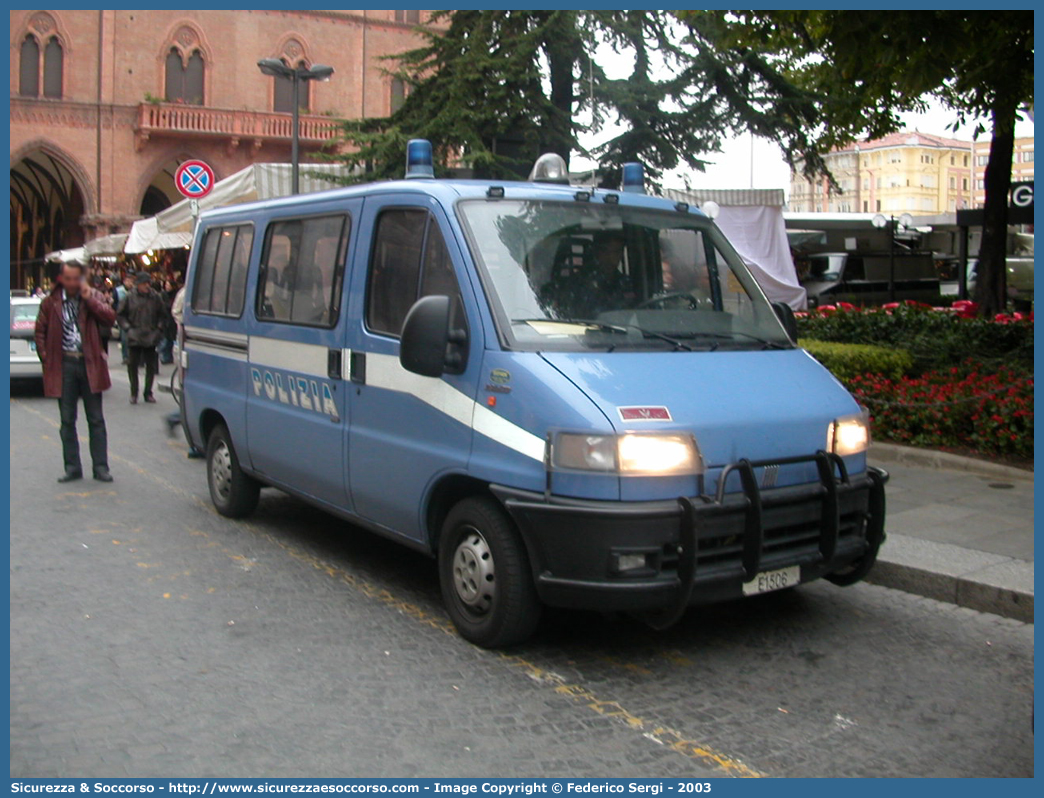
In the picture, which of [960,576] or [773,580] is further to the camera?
[960,576]

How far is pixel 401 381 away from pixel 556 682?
177 centimetres

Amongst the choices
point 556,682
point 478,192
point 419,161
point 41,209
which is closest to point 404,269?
point 478,192

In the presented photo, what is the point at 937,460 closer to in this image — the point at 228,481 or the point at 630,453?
the point at 630,453

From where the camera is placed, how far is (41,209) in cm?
5334

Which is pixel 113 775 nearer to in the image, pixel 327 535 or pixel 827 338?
pixel 327 535

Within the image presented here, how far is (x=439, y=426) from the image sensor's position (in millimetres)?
5418

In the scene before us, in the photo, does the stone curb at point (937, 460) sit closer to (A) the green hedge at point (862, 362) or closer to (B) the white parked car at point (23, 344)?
(A) the green hedge at point (862, 362)

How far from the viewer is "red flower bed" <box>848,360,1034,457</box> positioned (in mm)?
9352

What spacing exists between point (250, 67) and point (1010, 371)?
3804 cm

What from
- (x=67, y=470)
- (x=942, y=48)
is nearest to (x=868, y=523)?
(x=942, y=48)

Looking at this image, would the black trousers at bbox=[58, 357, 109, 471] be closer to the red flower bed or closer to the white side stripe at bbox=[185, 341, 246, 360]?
the white side stripe at bbox=[185, 341, 246, 360]

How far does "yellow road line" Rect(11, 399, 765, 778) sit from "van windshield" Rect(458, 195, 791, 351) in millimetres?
1493

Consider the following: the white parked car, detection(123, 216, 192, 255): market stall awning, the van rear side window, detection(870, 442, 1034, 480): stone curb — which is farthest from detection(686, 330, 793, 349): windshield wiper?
detection(123, 216, 192, 255): market stall awning

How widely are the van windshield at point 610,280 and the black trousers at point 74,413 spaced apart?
5.41 m
